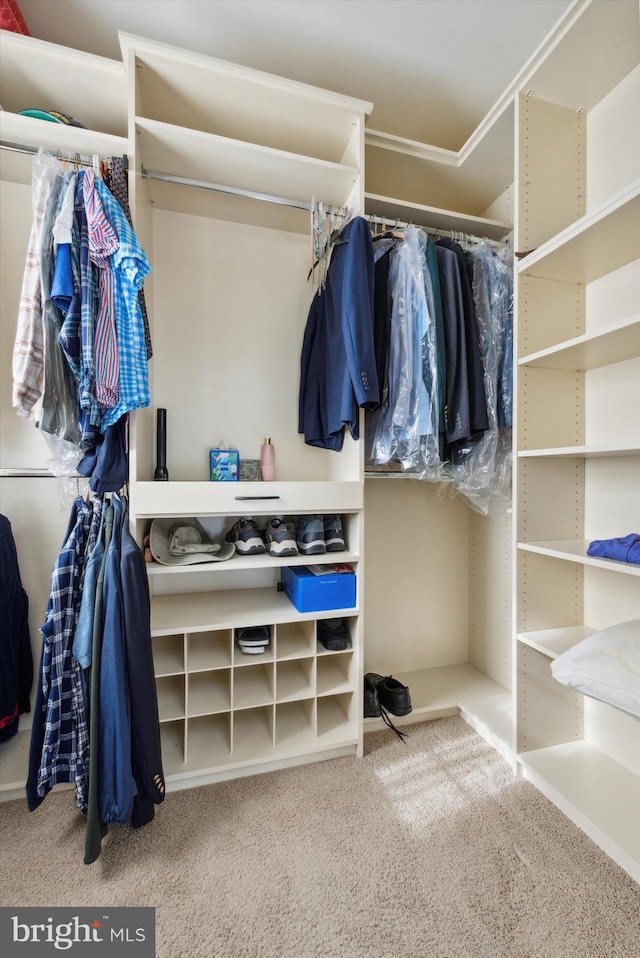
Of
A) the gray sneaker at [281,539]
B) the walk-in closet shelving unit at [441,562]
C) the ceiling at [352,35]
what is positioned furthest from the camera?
the walk-in closet shelving unit at [441,562]

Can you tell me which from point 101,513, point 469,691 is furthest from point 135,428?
point 469,691

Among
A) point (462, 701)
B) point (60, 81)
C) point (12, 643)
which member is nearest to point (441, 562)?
point (462, 701)

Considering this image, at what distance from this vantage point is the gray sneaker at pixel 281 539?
154 centimetres

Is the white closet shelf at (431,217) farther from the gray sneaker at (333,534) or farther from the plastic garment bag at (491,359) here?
the gray sneaker at (333,534)

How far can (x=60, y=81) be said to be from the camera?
4.43 feet

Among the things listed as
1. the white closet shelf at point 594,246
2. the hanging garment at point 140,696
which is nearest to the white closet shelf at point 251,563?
the hanging garment at point 140,696

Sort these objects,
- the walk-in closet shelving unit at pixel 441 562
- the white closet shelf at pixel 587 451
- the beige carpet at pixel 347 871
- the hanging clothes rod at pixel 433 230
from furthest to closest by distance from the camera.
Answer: the walk-in closet shelving unit at pixel 441 562 < the hanging clothes rod at pixel 433 230 < the white closet shelf at pixel 587 451 < the beige carpet at pixel 347 871

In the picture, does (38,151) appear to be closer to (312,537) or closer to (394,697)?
(312,537)

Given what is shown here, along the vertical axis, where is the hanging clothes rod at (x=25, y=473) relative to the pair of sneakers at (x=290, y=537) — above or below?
above

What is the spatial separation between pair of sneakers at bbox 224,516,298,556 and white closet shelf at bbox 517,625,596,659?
34.0 inches

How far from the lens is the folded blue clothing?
115cm

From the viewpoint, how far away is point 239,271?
1816mm

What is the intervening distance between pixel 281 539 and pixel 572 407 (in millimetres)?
1192

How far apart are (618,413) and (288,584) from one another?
1.36m
